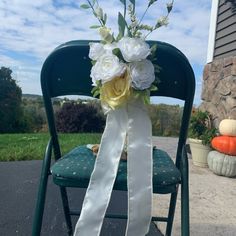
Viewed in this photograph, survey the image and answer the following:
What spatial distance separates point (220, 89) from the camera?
14.3ft

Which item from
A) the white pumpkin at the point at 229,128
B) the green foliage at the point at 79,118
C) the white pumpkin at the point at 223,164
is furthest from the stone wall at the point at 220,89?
the green foliage at the point at 79,118

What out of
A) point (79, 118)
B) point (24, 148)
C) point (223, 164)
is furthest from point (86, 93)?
point (79, 118)

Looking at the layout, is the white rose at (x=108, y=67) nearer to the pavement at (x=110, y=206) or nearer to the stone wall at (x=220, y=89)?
the pavement at (x=110, y=206)

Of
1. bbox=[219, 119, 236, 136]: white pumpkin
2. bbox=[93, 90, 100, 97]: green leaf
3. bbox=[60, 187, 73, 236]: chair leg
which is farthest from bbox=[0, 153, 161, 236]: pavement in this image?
bbox=[219, 119, 236, 136]: white pumpkin

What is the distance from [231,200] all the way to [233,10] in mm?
2789

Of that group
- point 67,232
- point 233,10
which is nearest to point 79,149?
point 67,232

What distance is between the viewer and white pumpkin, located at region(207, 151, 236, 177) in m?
3.39

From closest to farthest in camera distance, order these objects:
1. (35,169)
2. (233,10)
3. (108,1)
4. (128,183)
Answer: (128,183), (108,1), (35,169), (233,10)

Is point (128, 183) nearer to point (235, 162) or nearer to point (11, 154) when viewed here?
point (235, 162)

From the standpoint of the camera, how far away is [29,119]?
756cm

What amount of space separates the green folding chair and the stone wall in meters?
3.13

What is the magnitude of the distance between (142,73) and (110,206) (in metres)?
1.50

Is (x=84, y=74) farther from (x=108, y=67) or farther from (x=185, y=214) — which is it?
(x=185, y=214)

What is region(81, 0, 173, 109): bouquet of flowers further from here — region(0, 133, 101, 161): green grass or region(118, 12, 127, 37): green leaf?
region(0, 133, 101, 161): green grass
